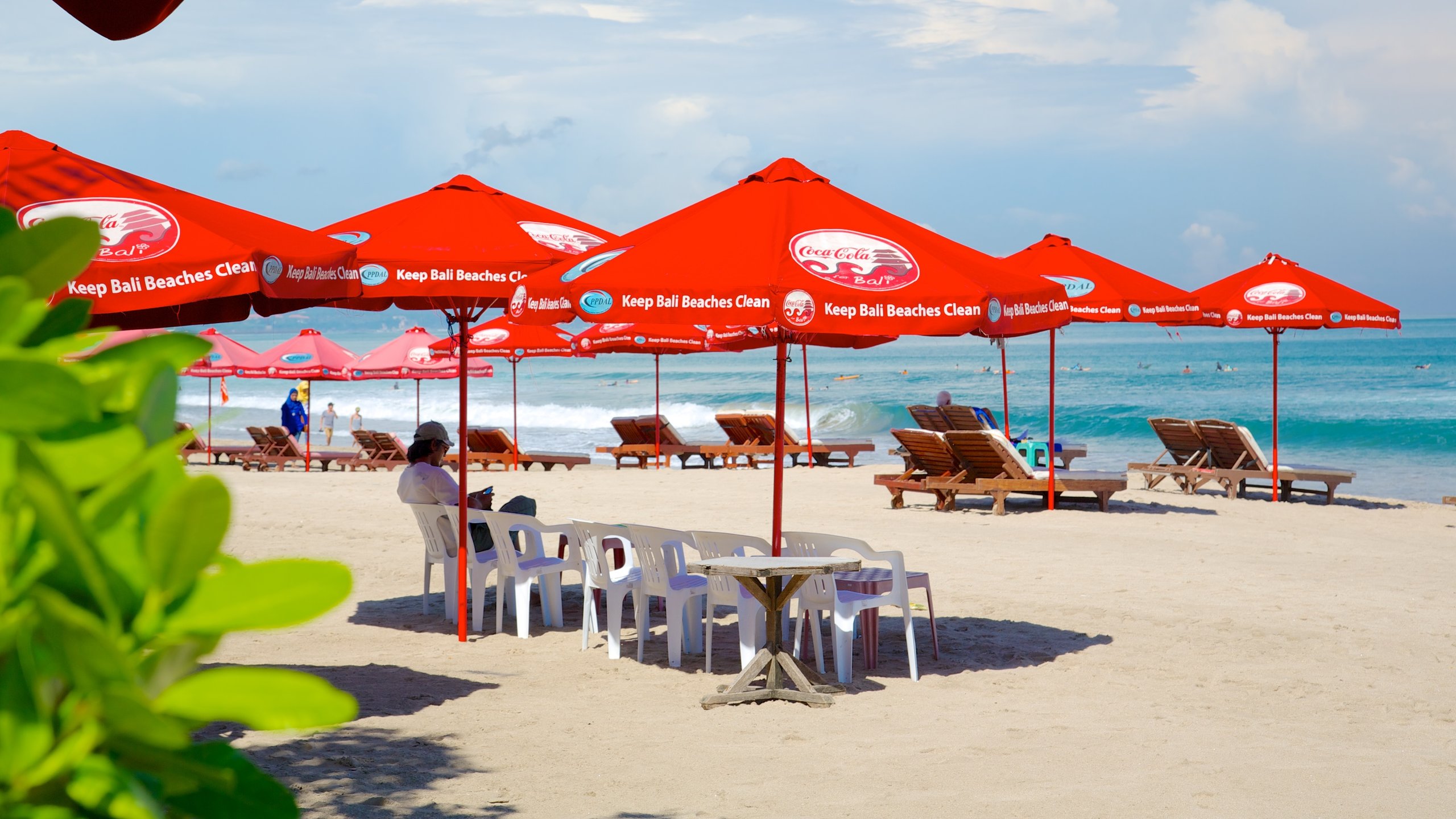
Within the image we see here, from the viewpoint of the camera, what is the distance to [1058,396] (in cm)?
5956

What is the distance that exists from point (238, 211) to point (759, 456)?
17.2 m

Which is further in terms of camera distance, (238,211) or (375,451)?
(375,451)

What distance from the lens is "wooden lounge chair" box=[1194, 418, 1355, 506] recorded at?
1521 centimetres

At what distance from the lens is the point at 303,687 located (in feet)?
1.64

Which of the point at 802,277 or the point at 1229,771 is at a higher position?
the point at 802,277

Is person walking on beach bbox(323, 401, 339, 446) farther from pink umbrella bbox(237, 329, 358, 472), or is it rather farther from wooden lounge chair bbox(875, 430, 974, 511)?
wooden lounge chair bbox(875, 430, 974, 511)

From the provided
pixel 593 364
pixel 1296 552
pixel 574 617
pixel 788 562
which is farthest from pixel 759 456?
pixel 593 364

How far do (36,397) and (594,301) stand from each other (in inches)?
212

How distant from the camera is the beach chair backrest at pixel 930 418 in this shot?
18.0 m

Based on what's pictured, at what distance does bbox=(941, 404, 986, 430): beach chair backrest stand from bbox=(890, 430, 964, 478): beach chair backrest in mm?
3433

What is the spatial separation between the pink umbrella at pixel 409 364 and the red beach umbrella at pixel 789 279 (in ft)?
44.8

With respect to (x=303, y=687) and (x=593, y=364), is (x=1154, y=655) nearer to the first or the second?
(x=303, y=687)

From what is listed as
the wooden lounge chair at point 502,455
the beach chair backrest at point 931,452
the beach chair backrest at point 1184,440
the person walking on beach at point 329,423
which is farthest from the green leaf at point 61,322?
the person walking on beach at point 329,423

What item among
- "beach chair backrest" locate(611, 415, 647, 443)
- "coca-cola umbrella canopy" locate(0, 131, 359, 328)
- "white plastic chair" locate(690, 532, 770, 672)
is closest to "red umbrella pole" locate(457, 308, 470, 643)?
"white plastic chair" locate(690, 532, 770, 672)
